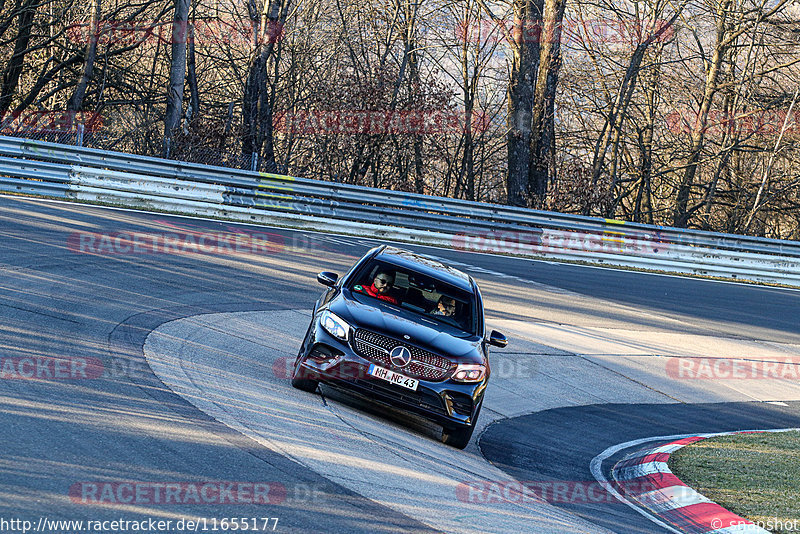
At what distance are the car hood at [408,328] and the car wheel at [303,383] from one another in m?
0.69

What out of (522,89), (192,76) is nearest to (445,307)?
(522,89)

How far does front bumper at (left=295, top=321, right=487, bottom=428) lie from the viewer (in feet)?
28.4

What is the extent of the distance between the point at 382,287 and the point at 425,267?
75 centimetres

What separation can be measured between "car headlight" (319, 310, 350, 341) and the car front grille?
106 mm

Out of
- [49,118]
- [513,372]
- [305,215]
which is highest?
[49,118]

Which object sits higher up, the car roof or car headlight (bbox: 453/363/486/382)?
the car roof

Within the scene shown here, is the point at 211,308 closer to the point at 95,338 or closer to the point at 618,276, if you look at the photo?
the point at 95,338

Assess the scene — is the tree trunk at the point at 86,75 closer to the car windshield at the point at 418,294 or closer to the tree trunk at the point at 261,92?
the tree trunk at the point at 261,92

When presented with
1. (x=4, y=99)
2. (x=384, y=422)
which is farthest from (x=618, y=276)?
(x=4, y=99)

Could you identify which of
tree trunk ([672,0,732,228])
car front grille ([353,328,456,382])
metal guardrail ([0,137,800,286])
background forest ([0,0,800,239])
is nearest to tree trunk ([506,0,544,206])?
background forest ([0,0,800,239])

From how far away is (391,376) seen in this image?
864 cm

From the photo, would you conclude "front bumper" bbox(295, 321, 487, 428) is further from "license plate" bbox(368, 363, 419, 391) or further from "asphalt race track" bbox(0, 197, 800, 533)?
"asphalt race track" bbox(0, 197, 800, 533)

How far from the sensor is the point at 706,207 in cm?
3588

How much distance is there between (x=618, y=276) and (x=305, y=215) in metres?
7.90
